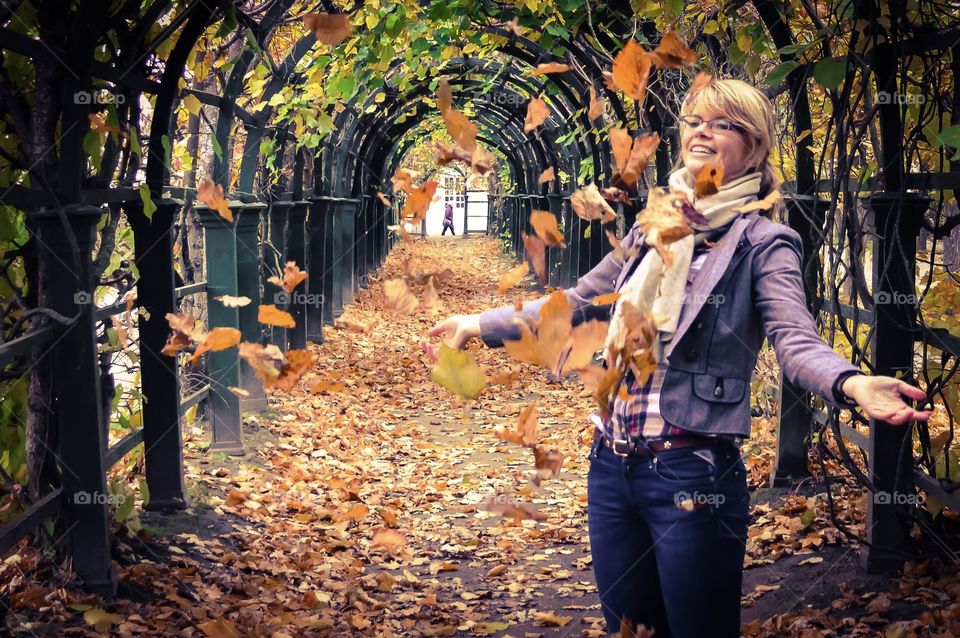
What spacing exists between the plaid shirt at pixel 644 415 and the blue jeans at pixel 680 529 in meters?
0.04

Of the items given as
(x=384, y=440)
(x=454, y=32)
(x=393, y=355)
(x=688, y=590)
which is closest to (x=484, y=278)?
(x=393, y=355)

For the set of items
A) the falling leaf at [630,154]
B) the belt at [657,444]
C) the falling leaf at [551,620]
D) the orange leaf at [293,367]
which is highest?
the falling leaf at [630,154]

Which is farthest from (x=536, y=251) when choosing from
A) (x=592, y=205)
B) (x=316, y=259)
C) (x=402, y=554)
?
(x=316, y=259)

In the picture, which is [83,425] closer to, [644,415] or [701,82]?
[644,415]

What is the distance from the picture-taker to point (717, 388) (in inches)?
80.4

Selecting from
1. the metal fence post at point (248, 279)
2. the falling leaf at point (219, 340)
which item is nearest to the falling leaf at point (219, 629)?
the falling leaf at point (219, 340)

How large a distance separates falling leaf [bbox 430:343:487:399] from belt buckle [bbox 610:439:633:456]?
1.65 feet

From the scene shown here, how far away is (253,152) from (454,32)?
261cm

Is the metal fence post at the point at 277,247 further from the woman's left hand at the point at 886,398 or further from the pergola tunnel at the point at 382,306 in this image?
the woman's left hand at the point at 886,398

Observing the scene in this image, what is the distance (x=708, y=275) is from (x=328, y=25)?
0.94 meters

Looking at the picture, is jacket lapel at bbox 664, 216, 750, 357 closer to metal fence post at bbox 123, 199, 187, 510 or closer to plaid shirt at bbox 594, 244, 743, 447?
plaid shirt at bbox 594, 244, 743, 447

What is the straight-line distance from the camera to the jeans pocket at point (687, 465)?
2018 mm

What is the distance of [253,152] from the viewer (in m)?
7.26

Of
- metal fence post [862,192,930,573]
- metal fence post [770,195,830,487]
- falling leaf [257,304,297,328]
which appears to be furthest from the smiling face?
metal fence post [770,195,830,487]
